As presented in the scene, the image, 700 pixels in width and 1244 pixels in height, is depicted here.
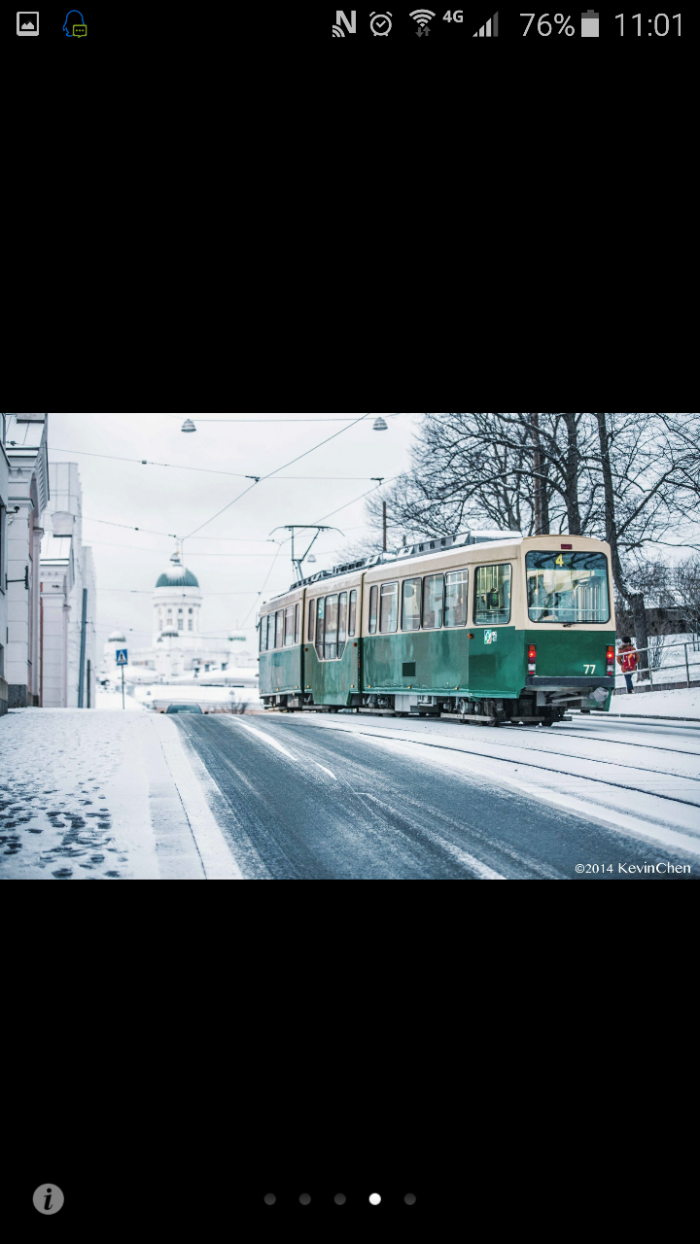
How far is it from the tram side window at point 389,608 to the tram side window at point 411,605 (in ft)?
0.21

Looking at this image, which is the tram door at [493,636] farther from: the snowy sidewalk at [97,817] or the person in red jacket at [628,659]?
the snowy sidewalk at [97,817]

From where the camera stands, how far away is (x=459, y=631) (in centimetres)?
590

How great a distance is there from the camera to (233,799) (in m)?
3.56

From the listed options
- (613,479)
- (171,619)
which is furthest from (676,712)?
(171,619)

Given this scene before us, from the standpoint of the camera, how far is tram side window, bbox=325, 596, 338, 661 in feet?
22.2

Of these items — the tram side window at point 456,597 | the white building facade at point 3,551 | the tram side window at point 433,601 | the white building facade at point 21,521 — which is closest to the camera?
the white building facade at point 21,521

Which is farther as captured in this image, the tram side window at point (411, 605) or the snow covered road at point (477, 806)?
the tram side window at point (411, 605)
